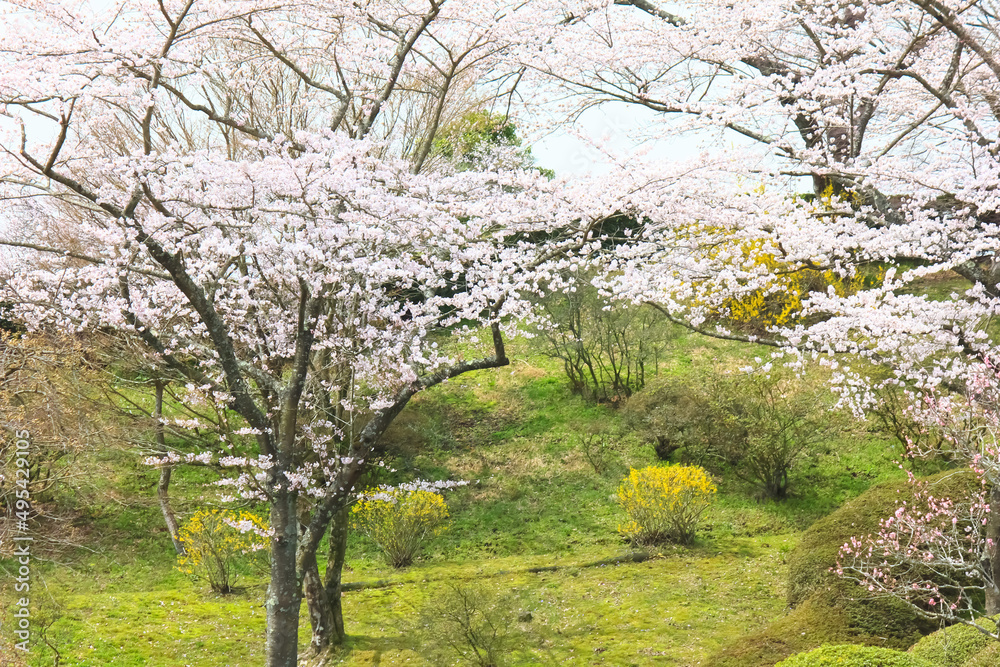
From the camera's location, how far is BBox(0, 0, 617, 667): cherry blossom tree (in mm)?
5902

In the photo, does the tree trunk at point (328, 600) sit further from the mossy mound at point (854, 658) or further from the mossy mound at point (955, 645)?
the mossy mound at point (955, 645)

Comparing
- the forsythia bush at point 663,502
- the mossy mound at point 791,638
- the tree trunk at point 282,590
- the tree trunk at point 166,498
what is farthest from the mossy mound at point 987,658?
the tree trunk at point 166,498

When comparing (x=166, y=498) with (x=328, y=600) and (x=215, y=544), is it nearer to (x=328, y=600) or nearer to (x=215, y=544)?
(x=215, y=544)

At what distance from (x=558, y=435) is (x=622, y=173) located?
27.0 feet

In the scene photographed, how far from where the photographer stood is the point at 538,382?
690 inches

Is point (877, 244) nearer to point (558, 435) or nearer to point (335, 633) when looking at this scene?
point (335, 633)

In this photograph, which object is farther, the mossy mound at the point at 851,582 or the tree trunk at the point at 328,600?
the tree trunk at the point at 328,600

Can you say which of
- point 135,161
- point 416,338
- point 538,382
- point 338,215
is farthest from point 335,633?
point 538,382

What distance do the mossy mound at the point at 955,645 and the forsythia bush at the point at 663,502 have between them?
21.0 ft

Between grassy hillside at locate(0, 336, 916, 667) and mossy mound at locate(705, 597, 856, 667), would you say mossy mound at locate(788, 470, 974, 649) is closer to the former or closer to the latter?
mossy mound at locate(705, 597, 856, 667)

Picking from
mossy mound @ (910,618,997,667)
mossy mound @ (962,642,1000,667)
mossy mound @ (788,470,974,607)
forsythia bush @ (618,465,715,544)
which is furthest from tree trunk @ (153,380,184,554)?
mossy mound @ (962,642,1000,667)

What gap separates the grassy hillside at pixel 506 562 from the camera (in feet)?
29.4

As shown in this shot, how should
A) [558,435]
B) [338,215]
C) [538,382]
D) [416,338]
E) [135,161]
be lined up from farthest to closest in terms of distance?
[538,382] < [558,435] < [416,338] < [338,215] < [135,161]

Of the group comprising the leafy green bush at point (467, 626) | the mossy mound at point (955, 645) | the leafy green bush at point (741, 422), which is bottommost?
the leafy green bush at point (467, 626)
